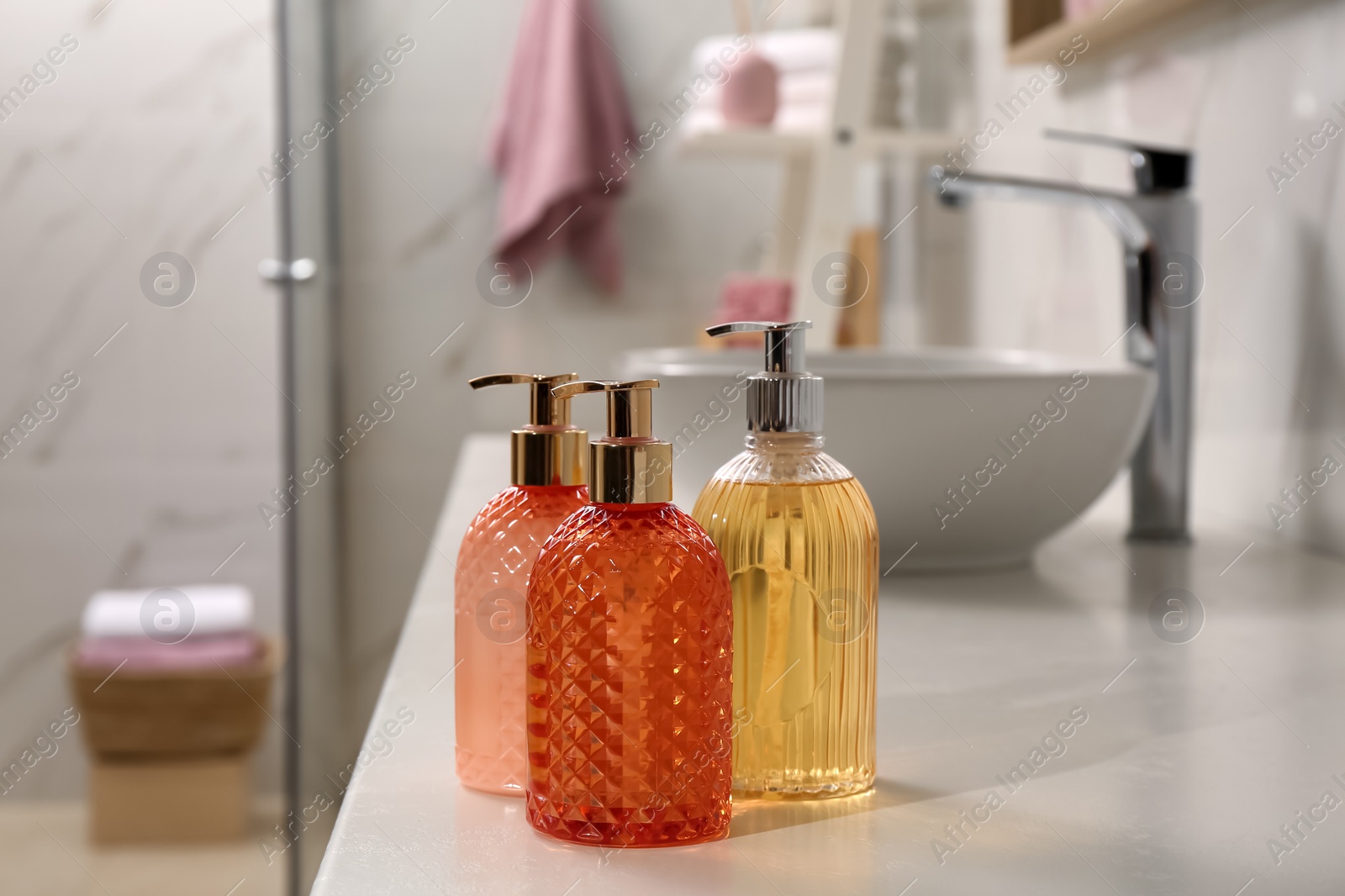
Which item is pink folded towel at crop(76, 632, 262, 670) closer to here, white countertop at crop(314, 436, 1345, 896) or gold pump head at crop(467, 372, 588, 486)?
white countertop at crop(314, 436, 1345, 896)

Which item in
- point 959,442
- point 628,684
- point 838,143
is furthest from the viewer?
point 838,143

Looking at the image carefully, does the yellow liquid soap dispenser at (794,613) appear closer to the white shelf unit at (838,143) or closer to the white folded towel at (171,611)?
the white shelf unit at (838,143)

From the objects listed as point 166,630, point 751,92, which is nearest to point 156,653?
point 166,630

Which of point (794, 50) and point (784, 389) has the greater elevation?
point (794, 50)

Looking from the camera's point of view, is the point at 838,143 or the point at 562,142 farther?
the point at 562,142

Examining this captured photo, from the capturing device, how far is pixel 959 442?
2.34 ft

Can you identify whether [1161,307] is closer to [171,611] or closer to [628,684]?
[628,684]

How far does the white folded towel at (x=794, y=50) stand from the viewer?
1.66m

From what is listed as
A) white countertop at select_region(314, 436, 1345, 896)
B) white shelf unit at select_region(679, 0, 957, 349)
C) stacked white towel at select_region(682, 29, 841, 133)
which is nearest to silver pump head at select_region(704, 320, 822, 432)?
white countertop at select_region(314, 436, 1345, 896)

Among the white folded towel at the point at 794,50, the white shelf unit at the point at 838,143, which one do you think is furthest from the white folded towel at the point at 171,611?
the white folded towel at the point at 794,50

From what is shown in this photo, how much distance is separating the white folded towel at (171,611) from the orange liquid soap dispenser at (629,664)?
60.3 inches

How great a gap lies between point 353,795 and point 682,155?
1571mm

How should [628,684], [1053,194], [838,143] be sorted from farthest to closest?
[838,143]
[1053,194]
[628,684]

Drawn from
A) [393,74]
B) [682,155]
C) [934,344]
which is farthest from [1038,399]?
[393,74]
